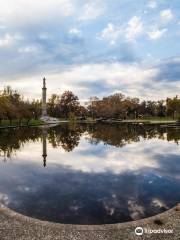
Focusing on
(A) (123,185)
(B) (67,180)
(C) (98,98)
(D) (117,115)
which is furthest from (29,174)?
(C) (98,98)

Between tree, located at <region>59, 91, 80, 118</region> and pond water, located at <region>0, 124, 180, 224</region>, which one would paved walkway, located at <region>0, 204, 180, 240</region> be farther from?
tree, located at <region>59, 91, 80, 118</region>

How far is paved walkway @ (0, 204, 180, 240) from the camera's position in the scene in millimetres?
6219

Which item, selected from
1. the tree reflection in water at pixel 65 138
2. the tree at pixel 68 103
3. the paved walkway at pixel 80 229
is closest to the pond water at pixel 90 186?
the paved walkway at pixel 80 229

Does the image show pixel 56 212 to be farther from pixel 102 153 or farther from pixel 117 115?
pixel 117 115

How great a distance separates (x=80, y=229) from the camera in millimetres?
6793

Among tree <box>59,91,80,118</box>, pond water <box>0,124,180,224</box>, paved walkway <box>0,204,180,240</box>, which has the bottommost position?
pond water <box>0,124,180,224</box>

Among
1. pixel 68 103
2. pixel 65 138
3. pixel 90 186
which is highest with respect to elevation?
pixel 68 103

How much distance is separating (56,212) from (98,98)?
12797cm

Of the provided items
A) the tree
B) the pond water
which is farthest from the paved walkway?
the tree

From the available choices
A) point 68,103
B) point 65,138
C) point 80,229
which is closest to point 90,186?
point 80,229

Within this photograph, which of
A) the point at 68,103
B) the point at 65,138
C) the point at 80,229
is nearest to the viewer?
the point at 80,229

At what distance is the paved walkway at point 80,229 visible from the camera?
245 inches

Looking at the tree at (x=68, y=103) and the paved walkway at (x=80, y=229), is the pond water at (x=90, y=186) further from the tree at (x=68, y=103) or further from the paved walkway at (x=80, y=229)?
the tree at (x=68, y=103)

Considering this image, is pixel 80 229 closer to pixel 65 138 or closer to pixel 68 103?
pixel 65 138
